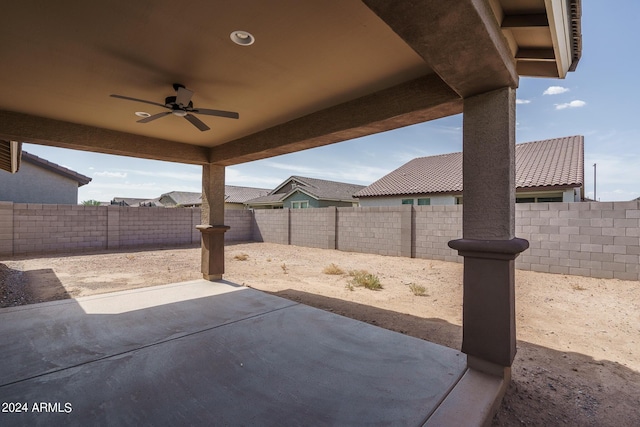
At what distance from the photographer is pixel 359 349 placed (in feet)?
9.71

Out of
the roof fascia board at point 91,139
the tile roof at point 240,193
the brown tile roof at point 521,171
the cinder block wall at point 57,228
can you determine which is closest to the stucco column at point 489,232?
the roof fascia board at point 91,139

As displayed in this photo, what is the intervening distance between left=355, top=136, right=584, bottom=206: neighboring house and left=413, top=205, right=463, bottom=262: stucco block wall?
10.7ft

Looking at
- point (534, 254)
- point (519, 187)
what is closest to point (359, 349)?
point (534, 254)

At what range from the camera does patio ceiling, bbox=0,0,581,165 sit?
6.13ft

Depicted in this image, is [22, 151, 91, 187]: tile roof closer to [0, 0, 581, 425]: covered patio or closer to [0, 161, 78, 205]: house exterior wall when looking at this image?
[0, 161, 78, 205]: house exterior wall

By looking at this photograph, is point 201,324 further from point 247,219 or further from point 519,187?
point 247,219

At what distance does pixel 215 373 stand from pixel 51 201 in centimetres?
1857

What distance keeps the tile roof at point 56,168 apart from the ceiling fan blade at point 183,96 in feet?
54.0

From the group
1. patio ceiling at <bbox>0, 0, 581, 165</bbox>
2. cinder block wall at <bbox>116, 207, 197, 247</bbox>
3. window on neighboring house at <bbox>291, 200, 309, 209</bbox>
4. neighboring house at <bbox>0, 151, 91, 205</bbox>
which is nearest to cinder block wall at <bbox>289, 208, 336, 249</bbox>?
cinder block wall at <bbox>116, 207, 197, 247</bbox>

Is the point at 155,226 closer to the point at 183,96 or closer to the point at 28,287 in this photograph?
the point at 28,287

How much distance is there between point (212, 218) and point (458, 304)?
186 inches

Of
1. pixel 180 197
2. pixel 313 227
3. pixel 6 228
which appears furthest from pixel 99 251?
pixel 180 197

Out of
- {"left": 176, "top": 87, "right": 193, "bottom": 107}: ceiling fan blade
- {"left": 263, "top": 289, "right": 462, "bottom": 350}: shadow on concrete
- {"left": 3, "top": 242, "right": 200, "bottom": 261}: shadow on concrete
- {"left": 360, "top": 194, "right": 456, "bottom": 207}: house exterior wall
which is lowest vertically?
{"left": 263, "top": 289, "right": 462, "bottom": 350}: shadow on concrete

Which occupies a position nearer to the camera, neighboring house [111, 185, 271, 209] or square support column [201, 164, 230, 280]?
square support column [201, 164, 230, 280]
